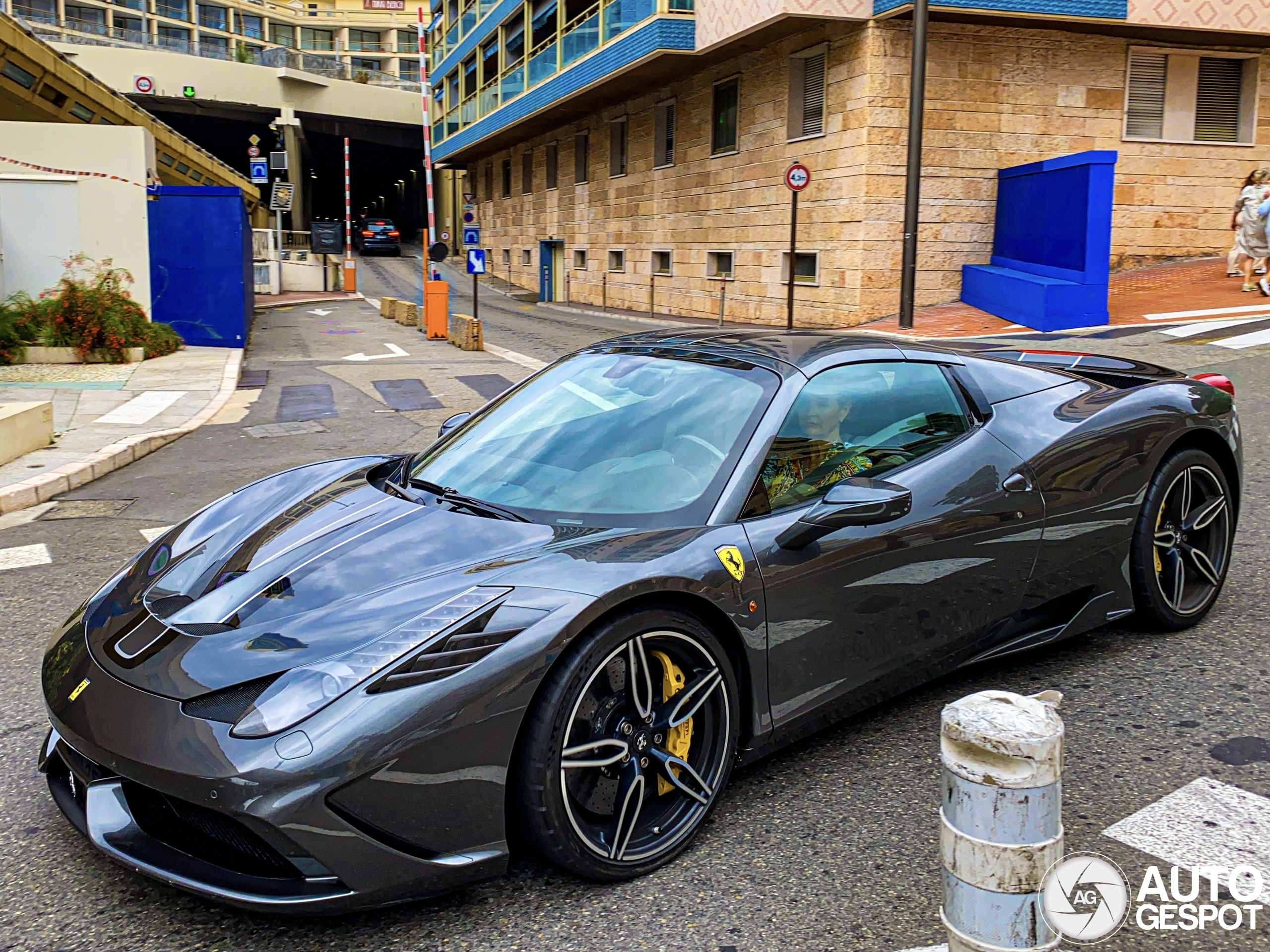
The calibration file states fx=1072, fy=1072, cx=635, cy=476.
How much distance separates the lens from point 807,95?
21219 millimetres

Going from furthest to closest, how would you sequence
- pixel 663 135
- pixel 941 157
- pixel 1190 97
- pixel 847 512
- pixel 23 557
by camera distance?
pixel 663 135, pixel 1190 97, pixel 941 157, pixel 23 557, pixel 847 512

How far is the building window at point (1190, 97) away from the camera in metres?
20.4

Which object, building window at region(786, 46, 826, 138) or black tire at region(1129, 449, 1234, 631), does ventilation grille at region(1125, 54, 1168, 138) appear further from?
black tire at region(1129, 449, 1234, 631)

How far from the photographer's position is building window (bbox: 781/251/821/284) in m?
21.0

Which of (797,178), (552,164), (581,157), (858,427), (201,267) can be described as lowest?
(858,427)

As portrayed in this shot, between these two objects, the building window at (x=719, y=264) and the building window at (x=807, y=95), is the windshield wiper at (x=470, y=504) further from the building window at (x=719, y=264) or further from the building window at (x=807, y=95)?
the building window at (x=719, y=264)

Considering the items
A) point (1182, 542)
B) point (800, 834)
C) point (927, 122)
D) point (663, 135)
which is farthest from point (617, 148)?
point (800, 834)

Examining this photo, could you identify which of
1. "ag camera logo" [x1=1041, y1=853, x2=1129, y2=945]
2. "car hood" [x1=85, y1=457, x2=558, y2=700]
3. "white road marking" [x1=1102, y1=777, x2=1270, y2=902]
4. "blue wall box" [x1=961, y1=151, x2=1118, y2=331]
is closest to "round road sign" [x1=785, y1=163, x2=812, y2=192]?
"blue wall box" [x1=961, y1=151, x2=1118, y2=331]

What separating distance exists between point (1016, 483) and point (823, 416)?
0.81m

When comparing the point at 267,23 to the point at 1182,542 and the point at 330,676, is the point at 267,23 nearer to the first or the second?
the point at 1182,542

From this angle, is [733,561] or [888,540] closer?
[733,561]

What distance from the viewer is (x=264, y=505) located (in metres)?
3.72

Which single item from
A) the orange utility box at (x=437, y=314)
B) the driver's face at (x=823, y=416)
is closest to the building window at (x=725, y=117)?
the orange utility box at (x=437, y=314)

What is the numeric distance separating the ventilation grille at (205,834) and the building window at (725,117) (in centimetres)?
2281
